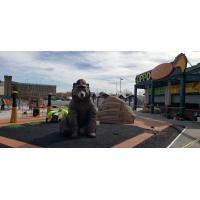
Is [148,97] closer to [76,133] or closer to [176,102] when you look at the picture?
[176,102]

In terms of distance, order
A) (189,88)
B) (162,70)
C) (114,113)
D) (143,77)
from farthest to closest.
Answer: (143,77)
(189,88)
(162,70)
(114,113)

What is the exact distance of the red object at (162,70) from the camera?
1673 cm

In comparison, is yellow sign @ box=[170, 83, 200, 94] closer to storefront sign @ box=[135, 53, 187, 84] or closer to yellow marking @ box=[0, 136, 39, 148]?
storefront sign @ box=[135, 53, 187, 84]

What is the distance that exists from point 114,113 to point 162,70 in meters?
7.82

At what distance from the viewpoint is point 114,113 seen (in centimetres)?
1157

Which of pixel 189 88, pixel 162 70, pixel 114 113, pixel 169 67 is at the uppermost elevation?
pixel 169 67

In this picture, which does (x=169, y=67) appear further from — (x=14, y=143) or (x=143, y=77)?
(x=14, y=143)

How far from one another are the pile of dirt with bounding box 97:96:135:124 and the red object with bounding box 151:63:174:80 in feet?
21.6

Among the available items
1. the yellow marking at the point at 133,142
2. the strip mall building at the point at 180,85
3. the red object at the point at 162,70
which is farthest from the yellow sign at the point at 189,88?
the yellow marking at the point at 133,142

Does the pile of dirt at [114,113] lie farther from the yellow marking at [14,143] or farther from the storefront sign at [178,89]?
the storefront sign at [178,89]

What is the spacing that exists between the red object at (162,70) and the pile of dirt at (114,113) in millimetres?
6579

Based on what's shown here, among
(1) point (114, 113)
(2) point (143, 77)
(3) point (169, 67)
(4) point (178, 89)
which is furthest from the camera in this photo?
(2) point (143, 77)

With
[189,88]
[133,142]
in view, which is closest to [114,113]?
[133,142]

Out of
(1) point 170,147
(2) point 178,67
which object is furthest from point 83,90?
(2) point 178,67
